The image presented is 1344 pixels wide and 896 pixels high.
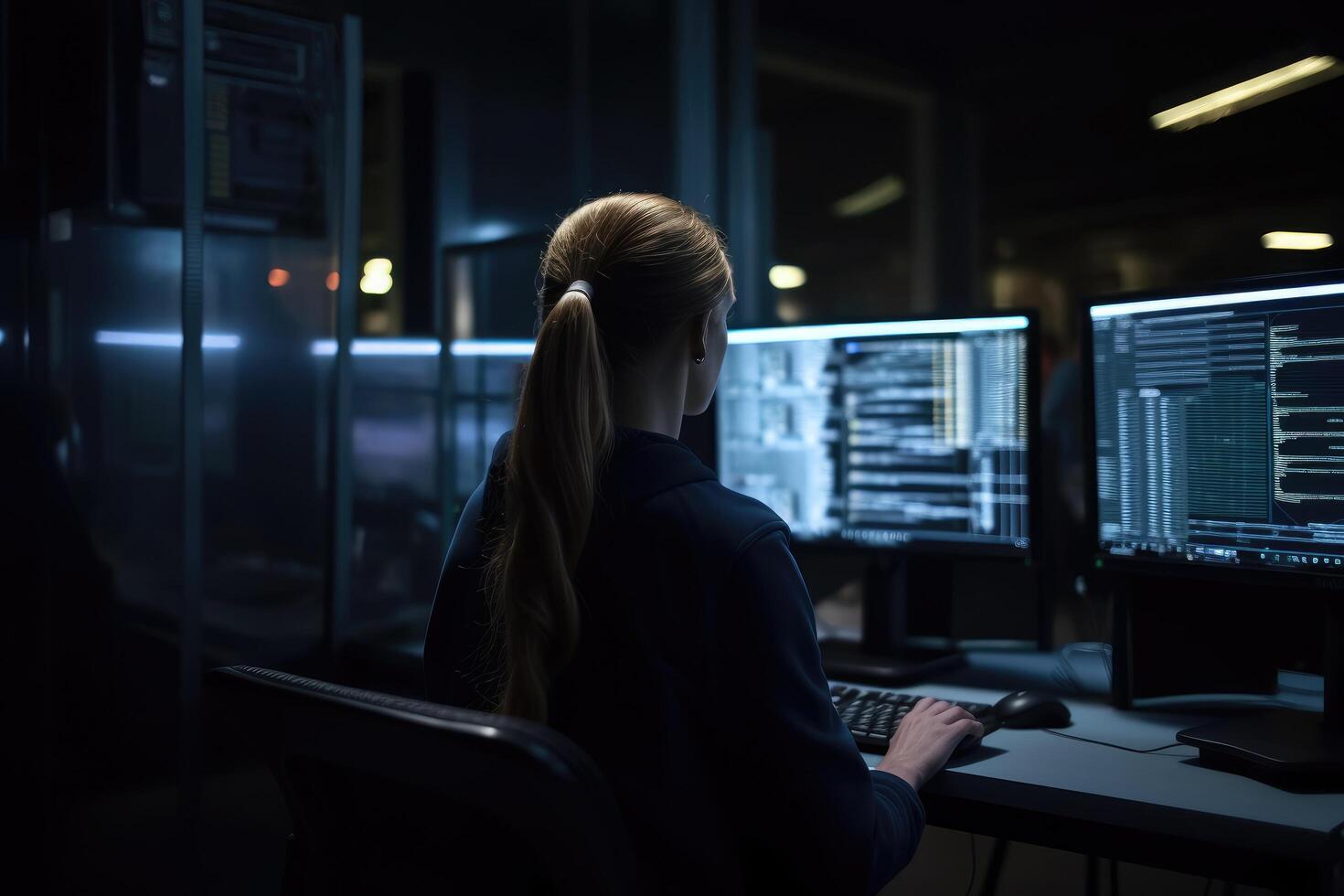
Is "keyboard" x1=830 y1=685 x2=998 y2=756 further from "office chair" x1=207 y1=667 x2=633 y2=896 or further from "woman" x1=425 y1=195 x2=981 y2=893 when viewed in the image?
"office chair" x1=207 y1=667 x2=633 y2=896

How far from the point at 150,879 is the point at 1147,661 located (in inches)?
67.1

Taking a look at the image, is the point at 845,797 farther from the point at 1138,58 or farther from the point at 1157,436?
the point at 1138,58

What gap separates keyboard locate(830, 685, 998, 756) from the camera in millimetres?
1182

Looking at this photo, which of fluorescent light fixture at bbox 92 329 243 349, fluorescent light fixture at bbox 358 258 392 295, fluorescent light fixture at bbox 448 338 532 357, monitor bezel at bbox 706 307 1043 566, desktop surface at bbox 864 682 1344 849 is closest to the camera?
desktop surface at bbox 864 682 1344 849

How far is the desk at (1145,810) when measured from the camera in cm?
90

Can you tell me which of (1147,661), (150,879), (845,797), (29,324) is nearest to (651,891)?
(845,797)

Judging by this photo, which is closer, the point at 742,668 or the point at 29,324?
the point at 742,668

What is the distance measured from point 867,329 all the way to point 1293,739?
31.2 inches

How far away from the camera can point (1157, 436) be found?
4.45 ft

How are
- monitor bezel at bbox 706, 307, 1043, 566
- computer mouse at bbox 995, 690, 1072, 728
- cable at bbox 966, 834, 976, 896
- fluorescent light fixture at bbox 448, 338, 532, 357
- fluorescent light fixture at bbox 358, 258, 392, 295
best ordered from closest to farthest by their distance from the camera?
computer mouse at bbox 995, 690, 1072, 728, monitor bezel at bbox 706, 307, 1043, 566, cable at bbox 966, 834, 976, 896, fluorescent light fixture at bbox 358, 258, 392, 295, fluorescent light fixture at bbox 448, 338, 532, 357

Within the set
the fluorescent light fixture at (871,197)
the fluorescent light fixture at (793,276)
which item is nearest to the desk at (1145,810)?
the fluorescent light fixture at (793,276)

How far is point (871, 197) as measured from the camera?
13.0 feet

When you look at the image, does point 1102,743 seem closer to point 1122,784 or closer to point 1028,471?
point 1122,784

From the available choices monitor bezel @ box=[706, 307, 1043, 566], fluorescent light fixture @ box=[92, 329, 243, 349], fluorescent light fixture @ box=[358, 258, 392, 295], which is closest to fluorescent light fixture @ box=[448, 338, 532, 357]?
fluorescent light fixture @ box=[358, 258, 392, 295]
